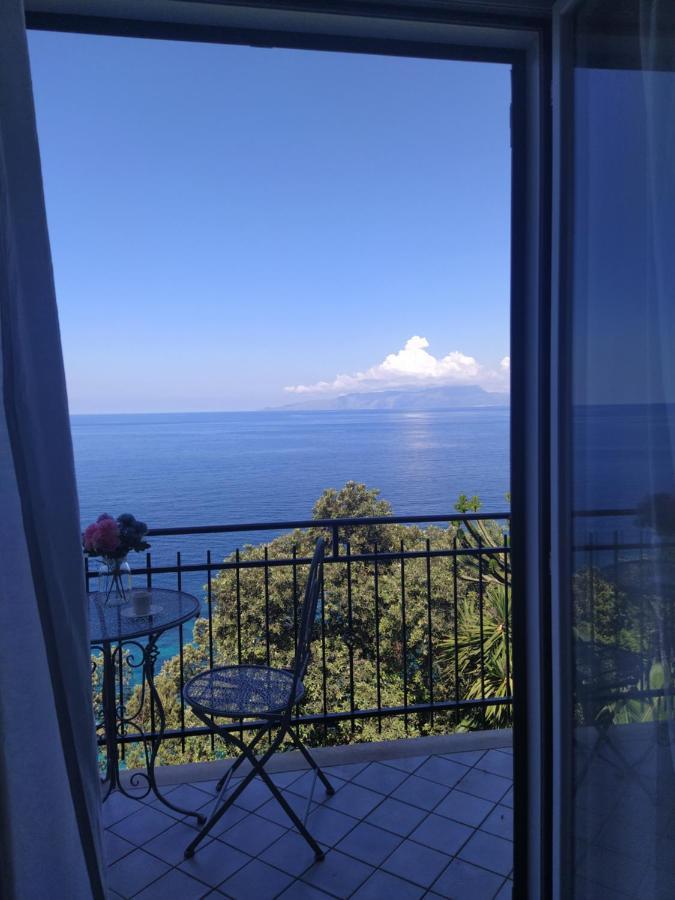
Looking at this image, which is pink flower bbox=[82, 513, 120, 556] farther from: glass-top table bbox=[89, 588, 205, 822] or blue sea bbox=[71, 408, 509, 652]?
blue sea bbox=[71, 408, 509, 652]

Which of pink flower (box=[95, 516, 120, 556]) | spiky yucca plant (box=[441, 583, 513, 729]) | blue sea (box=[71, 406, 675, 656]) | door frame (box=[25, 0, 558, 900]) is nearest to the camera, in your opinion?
door frame (box=[25, 0, 558, 900])

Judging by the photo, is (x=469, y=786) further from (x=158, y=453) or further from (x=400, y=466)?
(x=158, y=453)

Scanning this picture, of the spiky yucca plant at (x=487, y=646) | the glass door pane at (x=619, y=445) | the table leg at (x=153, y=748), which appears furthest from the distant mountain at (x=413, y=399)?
the glass door pane at (x=619, y=445)

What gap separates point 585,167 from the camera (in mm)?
1346

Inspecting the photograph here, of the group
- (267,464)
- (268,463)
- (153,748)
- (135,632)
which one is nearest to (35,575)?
(135,632)

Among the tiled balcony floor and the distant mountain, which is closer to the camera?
the tiled balcony floor

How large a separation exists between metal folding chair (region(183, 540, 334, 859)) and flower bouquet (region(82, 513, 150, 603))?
45cm

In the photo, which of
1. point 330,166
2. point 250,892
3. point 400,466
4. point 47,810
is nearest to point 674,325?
point 47,810

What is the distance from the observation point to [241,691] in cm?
225

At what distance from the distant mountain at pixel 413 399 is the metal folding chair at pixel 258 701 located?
1317 inches

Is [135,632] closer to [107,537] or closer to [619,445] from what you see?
[107,537]

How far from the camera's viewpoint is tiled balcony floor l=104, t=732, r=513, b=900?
1879 mm

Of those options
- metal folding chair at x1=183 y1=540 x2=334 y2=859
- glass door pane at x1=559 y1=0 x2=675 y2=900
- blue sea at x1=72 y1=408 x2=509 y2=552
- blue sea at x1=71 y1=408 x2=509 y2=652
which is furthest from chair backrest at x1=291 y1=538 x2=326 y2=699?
blue sea at x1=72 y1=408 x2=509 y2=552

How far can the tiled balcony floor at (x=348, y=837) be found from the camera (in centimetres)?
188
